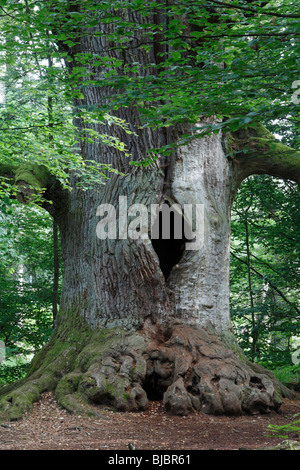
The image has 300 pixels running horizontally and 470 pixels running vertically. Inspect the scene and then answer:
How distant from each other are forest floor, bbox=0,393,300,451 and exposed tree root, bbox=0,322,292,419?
14cm

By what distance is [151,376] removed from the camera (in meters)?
5.97

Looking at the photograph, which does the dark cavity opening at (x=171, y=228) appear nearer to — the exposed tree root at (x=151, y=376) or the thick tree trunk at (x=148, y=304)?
the thick tree trunk at (x=148, y=304)

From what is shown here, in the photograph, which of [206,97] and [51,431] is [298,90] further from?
[51,431]

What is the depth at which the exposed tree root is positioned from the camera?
5.47m

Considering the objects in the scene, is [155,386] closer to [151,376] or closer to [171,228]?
[151,376]

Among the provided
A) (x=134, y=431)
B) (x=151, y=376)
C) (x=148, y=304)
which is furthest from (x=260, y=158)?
(x=134, y=431)

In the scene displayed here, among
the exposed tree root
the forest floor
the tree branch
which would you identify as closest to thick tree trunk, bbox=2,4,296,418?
the exposed tree root

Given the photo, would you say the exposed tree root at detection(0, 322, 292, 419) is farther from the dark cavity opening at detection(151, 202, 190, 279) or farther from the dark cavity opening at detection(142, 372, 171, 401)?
the dark cavity opening at detection(151, 202, 190, 279)

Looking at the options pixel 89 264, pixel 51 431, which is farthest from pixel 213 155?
pixel 51 431

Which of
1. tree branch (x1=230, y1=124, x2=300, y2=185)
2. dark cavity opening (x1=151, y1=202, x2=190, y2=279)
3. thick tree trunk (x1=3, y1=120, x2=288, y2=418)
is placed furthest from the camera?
tree branch (x1=230, y1=124, x2=300, y2=185)

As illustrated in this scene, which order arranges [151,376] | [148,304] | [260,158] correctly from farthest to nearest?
[260,158]
[148,304]
[151,376]

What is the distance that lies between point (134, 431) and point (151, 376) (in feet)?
Result: 4.25

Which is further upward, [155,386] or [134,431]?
Result: [155,386]

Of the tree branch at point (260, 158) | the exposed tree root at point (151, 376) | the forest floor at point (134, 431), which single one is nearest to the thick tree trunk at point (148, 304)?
the exposed tree root at point (151, 376)
